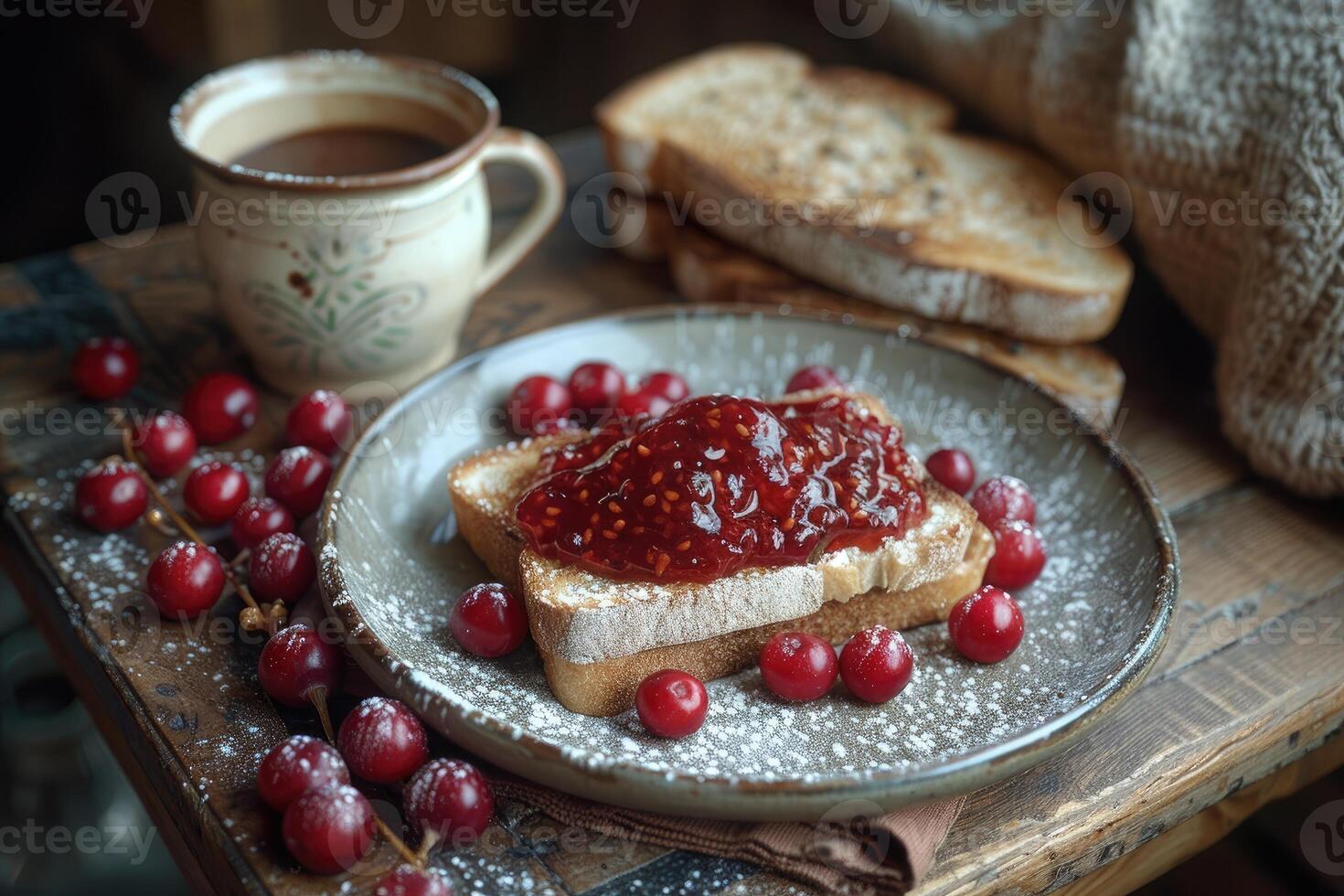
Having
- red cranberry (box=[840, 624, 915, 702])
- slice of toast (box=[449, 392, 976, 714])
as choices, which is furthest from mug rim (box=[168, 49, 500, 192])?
red cranberry (box=[840, 624, 915, 702])

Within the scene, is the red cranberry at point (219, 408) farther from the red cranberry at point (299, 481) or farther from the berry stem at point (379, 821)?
the berry stem at point (379, 821)

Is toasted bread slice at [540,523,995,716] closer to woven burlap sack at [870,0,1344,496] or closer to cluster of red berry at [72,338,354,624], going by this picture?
cluster of red berry at [72,338,354,624]

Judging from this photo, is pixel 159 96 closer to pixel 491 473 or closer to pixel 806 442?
pixel 491 473

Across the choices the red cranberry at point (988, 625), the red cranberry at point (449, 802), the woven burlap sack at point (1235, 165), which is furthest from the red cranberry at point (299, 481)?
the woven burlap sack at point (1235, 165)

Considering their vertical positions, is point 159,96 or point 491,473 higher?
point 491,473

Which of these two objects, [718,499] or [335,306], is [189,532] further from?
[718,499]

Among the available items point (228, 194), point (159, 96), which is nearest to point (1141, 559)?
point (228, 194)

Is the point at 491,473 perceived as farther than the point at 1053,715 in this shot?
Yes

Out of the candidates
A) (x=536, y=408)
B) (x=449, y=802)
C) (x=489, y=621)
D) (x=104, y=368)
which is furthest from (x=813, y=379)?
(x=104, y=368)
